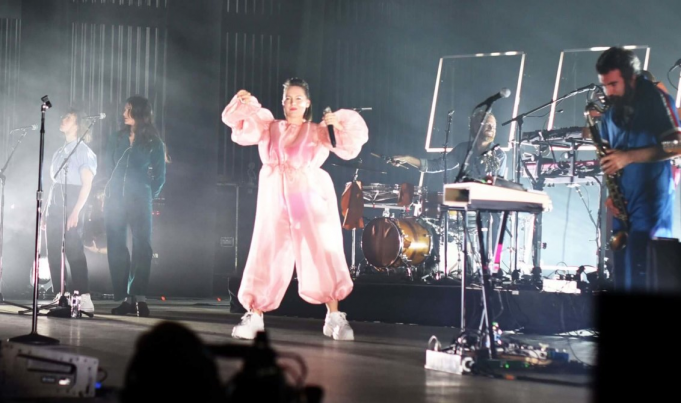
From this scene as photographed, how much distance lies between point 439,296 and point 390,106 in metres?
4.99

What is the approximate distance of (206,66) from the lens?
11.8 metres

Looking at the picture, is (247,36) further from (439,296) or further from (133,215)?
(439,296)

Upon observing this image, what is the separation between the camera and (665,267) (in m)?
4.72

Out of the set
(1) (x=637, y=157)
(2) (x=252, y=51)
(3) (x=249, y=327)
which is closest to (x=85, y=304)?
(3) (x=249, y=327)

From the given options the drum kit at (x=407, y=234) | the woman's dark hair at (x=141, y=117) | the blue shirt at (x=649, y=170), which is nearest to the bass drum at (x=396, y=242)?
the drum kit at (x=407, y=234)

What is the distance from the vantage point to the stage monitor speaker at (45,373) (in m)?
3.77

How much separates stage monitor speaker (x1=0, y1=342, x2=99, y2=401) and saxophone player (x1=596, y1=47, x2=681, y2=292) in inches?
122

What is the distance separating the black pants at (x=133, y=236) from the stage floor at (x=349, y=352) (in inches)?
17.5

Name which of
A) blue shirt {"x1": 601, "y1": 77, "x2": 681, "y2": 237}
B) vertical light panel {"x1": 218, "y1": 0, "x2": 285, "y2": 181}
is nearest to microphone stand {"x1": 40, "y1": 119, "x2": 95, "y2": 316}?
vertical light panel {"x1": 218, "y1": 0, "x2": 285, "y2": 181}

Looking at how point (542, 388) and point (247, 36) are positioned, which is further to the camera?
point (247, 36)

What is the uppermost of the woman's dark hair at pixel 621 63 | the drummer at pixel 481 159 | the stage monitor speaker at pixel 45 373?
the woman's dark hair at pixel 621 63

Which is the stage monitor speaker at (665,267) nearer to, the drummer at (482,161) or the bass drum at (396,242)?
the drummer at (482,161)

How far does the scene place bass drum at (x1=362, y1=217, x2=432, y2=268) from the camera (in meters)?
9.76

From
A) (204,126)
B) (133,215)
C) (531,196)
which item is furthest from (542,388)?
(204,126)
